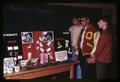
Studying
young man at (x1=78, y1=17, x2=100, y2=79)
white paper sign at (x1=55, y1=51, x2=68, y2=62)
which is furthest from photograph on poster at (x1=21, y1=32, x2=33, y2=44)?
young man at (x1=78, y1=17, x2=100, y2=79)

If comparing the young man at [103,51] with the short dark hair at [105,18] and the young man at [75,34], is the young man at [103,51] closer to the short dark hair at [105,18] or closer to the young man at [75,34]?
the short dark hair at [105,18]

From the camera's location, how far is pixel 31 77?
314 cm

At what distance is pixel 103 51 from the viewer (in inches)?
125

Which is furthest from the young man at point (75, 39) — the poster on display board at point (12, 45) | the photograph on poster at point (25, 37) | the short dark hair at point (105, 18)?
the poster on display board at point (12, 45)

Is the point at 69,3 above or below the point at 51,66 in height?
above

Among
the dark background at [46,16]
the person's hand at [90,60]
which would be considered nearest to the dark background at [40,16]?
the dark background at [46,16]

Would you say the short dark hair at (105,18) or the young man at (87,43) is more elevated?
the short dark hair at (105,18)

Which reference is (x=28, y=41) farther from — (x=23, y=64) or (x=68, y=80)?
(x=68, y=80)

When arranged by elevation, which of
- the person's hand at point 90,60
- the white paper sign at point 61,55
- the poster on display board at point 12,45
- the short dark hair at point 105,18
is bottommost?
the person's hand at point 90,60

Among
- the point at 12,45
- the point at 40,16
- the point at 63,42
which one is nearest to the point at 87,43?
the point at 63,42

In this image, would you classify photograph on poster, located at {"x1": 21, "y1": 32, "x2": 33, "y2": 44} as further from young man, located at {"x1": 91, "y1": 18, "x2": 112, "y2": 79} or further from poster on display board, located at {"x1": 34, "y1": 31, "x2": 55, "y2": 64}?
young man, located at {"x1": 91, "y1": 18, "x2": 112, "y2": 79}

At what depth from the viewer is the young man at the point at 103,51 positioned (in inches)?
123

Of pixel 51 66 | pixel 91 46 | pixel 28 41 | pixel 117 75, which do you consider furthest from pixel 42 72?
pixel 117 75

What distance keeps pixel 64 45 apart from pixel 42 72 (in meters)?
0.34
